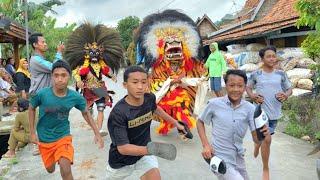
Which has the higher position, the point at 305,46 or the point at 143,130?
the point at 305,46

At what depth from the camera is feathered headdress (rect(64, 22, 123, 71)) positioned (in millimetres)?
9102

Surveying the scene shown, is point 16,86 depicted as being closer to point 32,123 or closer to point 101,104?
point 101,104

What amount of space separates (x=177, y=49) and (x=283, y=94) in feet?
10.2

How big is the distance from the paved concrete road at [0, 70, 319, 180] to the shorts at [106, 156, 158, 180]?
4.09 ft

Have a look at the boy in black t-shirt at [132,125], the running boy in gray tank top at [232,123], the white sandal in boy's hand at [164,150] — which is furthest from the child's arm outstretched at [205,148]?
the white sandal in boy's hand at [164,150]

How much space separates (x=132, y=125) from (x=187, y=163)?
9.30ft

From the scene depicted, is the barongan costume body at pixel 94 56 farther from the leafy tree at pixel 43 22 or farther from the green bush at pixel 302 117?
the leafy tree at pixel 43 22

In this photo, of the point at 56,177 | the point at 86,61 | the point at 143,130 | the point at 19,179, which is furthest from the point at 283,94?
the point at 86,61

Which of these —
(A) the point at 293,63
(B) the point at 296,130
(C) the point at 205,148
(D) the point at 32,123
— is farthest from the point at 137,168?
(A) the point at 293,63

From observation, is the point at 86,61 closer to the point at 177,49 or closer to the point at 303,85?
the point at 177,49

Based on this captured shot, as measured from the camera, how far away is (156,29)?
29.0ft

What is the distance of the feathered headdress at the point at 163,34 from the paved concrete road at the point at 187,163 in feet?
5.24

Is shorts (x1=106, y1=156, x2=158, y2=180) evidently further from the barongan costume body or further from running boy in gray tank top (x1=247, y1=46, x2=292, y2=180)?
the barongan costume body

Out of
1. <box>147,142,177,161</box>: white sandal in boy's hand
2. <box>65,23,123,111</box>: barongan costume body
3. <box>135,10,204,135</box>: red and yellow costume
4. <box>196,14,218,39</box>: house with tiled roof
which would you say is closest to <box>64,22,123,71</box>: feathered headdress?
<box>65,23,123,111</box>: barongan costume body
